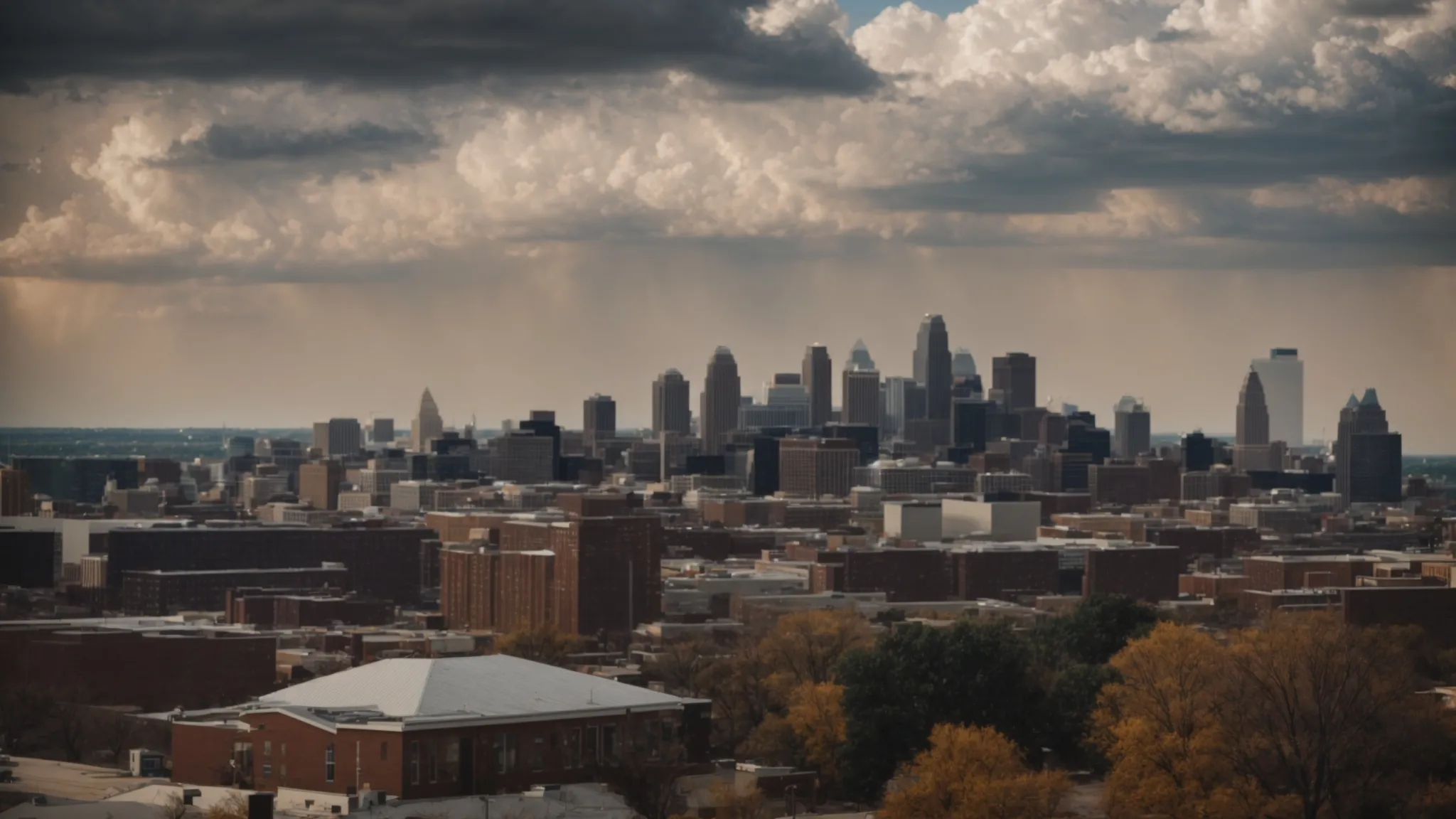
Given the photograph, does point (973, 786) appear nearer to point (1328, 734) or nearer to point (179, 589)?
point (1328, 734)

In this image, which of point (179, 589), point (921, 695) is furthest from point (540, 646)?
point (179, 589)

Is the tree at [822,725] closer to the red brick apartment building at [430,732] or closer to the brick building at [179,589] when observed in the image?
the red brick apartment building at [430,732]

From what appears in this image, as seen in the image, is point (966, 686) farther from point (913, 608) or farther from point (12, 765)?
point (913, 608)

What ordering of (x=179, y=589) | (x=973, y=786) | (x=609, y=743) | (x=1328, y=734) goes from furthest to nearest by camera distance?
(x=179, y=589), (x=609, y=743), (x=1328, y=734), (x=973, y=786)

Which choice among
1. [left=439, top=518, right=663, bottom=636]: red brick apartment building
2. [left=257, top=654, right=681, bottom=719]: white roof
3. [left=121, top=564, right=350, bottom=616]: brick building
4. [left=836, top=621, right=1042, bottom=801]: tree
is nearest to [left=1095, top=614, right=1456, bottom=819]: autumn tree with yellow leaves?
[left=836, top=621, right=1042, bottom=801]: tree

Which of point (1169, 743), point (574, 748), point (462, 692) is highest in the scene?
point (462, 692)

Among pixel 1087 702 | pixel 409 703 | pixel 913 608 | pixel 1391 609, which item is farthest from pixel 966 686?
pixel 913 608
